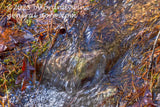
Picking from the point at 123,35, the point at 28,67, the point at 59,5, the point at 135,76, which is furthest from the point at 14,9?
the point at 135,76

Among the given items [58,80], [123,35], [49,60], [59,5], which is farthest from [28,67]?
[123,35]

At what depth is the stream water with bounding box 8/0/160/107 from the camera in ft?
→ 5.79

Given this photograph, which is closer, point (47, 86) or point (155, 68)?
point (155, 68)

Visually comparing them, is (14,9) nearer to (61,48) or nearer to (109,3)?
(61,48)

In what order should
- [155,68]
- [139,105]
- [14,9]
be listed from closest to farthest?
[139,105] < [155,68] < [14,9]

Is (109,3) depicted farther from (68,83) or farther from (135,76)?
(68,83)

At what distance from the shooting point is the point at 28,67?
1.91 m

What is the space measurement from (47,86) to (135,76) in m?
1.02

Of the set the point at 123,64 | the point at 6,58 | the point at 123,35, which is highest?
the point at 123,35

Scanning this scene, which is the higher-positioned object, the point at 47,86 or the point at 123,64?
the point at 123,64

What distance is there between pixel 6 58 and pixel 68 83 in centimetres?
84

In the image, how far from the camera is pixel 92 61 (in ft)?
6.00

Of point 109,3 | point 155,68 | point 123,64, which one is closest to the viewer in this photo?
point 155,68

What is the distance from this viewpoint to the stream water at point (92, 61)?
1.76m
